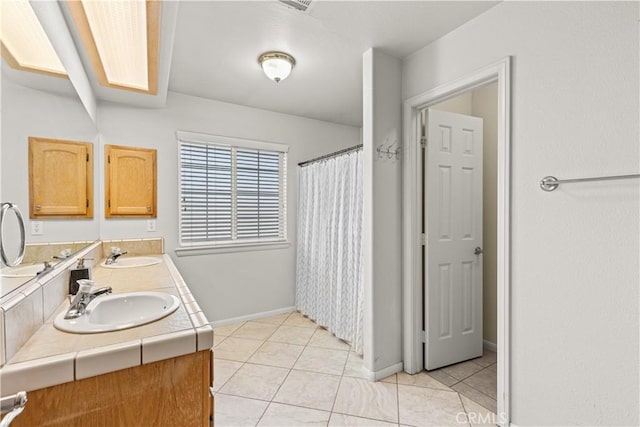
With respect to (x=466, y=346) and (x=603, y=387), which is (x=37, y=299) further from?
(x=466, y=346)

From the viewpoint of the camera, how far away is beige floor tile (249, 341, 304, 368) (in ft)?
8.17

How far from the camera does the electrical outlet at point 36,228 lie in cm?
112

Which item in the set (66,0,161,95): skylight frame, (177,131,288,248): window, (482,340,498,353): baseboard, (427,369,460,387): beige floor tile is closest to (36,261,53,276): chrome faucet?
(66,0,161,95): skylight frame

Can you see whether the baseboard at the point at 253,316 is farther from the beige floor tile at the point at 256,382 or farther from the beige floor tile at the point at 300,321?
the beige floor tile at the point at 256,382

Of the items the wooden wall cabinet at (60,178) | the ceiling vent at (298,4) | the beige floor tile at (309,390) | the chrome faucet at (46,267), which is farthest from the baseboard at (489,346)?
the wooden wall cabinet at (60,178)

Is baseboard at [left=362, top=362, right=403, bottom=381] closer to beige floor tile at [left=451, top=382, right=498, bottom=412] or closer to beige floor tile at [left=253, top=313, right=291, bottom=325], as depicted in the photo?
beige floor tile at [left=451, top=382, right=498, bottom=412]

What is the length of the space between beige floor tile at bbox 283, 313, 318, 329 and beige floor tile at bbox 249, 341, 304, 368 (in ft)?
1.63

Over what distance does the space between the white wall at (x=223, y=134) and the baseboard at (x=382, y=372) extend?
64.9 inches

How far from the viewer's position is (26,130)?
3.49 ft

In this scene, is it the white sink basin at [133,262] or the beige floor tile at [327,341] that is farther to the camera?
the beige floor tile at [327,341]

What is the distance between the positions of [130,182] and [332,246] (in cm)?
200

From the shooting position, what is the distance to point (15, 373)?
780 mm

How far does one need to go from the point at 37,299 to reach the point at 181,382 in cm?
59

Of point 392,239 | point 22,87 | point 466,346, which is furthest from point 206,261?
point 466,346
